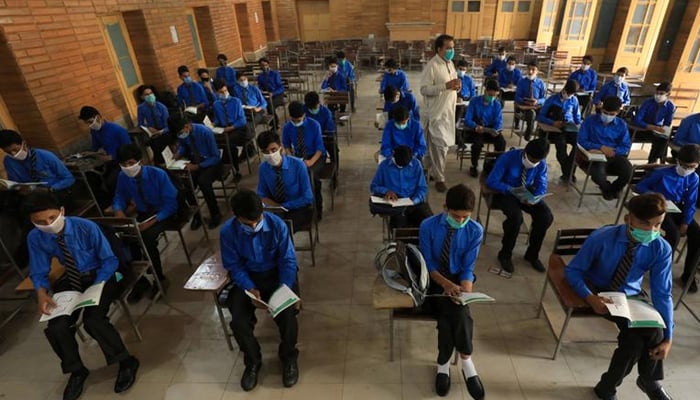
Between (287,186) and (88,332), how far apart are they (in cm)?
226

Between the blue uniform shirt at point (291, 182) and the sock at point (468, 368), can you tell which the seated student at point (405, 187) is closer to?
the blue uniform shirt at point (291, 182)

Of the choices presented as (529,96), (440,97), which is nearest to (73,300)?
(440,97)

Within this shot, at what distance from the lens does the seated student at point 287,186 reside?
4.19 m

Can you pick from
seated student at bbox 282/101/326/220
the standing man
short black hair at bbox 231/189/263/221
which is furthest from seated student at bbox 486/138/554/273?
short black hair at bbox 231/189/263/221

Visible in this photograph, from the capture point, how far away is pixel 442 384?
3016 millimetres

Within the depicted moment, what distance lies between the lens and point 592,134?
5.49m

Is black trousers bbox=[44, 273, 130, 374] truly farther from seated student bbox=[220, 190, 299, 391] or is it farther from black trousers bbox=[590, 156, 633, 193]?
black trousers bbox=[590, 156, 633, 193]

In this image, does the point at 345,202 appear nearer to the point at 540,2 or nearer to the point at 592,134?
the point at 592,134

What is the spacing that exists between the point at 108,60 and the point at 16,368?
5.74 m

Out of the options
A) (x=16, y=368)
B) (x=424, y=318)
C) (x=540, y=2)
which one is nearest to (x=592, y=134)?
(x=424, y=318)

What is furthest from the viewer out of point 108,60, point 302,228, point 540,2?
point 540,2

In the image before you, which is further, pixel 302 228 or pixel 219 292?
pixel 302 228

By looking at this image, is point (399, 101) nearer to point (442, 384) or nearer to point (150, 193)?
point (150, 193)

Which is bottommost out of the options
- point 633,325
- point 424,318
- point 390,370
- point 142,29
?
point 390,370
